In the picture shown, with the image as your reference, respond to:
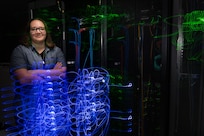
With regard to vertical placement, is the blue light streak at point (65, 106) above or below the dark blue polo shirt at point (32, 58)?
below

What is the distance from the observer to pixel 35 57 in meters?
2.32

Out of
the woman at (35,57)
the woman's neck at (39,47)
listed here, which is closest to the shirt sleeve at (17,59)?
the woman at (35,57)

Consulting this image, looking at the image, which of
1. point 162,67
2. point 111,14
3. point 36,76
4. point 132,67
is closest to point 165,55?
point 162,67

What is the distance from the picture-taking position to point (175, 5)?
2.45 m

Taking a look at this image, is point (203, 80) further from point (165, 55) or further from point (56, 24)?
point (56, 24)

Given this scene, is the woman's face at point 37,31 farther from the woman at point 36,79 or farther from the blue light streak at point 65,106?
the blue light streak at point 65,106

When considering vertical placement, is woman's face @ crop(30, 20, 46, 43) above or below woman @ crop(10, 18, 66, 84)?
above

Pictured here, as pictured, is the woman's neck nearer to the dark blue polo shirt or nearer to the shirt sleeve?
the dark blue polo shirt

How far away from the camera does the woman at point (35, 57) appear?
2.21 meters

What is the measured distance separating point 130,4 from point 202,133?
1697 millimetres

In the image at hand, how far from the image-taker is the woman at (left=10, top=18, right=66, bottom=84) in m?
2.21

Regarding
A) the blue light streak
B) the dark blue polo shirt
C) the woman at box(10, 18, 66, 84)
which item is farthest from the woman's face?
the blue light streak

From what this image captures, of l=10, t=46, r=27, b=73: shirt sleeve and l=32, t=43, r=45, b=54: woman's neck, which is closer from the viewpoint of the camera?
l=10, t=46, r=27, b=73: shirt sleeve

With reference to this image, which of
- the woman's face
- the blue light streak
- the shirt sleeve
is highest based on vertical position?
the woman's face
